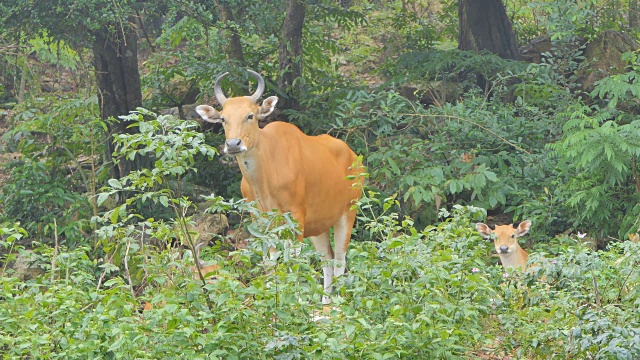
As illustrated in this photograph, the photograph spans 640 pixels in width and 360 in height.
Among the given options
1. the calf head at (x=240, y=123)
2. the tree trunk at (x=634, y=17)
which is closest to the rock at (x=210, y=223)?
the calf head at (x=240, y=123)

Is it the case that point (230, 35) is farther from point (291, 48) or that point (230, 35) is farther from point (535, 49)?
point (535, 49)

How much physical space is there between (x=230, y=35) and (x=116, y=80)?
5.24ft

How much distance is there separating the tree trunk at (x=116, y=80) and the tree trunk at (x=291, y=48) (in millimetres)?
1804

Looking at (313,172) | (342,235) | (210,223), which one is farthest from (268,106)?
(210,223)

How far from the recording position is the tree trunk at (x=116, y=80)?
13070 millimetres

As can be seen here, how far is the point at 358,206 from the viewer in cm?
701

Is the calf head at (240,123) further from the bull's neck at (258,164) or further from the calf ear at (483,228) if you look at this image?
the calf ear at (483,228)

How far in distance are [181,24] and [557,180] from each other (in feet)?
15.2

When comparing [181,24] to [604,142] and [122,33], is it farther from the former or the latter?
[604,142]

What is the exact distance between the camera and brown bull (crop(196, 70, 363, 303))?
9203 mm

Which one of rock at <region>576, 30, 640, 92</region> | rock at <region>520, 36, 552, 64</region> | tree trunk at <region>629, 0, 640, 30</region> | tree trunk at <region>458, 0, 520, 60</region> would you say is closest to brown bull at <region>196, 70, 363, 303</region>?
rock at <region>576, 30, 640, 92</region>

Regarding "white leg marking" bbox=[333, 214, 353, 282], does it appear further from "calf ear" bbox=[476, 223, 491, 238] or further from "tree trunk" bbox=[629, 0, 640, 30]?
"tree trunk" bbox=[629, 0, 640, 30]

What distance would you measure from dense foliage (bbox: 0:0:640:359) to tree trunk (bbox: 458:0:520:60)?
49 centimetres

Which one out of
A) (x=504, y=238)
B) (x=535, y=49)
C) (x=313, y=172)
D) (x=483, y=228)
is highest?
(x=313, y=172)
